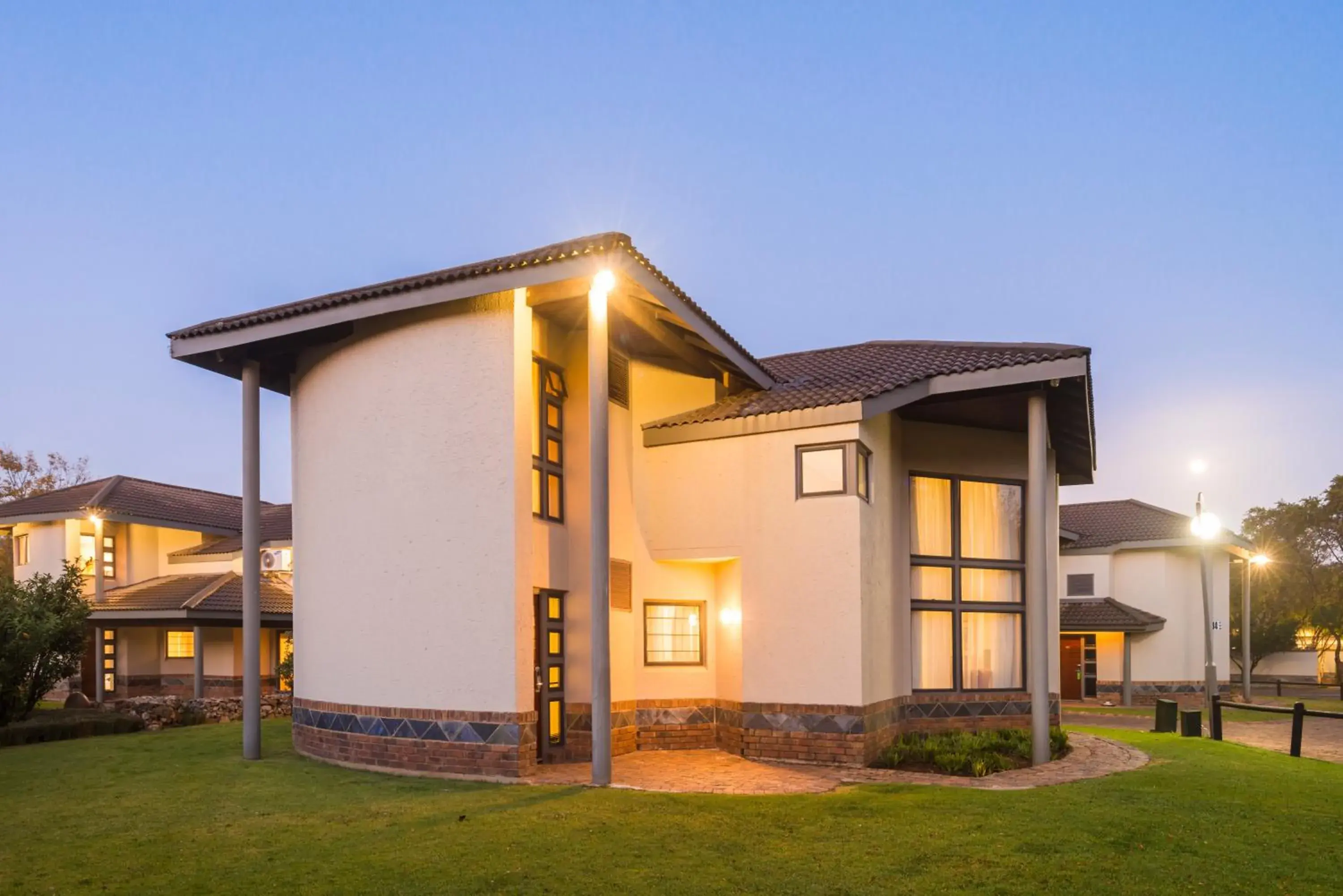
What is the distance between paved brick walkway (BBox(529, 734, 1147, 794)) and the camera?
10469 millimetres

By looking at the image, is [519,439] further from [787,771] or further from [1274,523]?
[1274,523]

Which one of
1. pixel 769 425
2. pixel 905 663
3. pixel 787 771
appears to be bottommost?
pixel 787 771

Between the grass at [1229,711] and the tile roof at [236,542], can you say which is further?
the tile roof at [236,542]

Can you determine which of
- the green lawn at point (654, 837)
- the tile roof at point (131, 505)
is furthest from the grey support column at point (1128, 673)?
the tile roof at point (131, 505)

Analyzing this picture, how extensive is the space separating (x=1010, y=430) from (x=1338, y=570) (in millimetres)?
35270

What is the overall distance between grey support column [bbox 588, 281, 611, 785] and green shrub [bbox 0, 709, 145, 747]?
37.1 ft

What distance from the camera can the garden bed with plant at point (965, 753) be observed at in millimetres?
11961

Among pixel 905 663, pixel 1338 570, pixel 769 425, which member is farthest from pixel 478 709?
pixel 1338 570

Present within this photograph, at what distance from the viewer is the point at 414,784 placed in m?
10.4

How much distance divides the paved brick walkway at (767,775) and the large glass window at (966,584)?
1977mm

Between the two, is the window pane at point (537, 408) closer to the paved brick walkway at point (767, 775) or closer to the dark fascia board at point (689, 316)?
the dark fascia board at point (689, 316)

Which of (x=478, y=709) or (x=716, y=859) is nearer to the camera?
(x=716, y=859)

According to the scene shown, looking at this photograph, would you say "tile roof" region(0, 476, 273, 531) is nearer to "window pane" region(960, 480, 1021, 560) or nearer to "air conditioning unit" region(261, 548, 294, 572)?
"air conditioning unit" region(261, 548, 294, 572)

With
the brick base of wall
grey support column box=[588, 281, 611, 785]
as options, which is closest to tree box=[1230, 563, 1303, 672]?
grey support column box=[588, 281, 611, 785]
